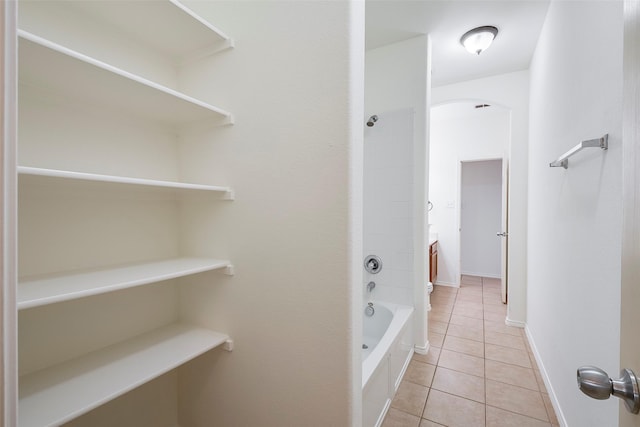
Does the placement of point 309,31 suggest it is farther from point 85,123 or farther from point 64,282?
point 64,282

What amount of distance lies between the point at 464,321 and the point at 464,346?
63cm

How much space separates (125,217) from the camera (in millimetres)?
1300

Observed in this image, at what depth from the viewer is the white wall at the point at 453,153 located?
4.36 meters

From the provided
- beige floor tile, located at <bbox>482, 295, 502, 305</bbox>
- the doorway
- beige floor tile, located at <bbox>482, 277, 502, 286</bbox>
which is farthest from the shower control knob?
the doorway

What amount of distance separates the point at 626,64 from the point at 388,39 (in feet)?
7.67

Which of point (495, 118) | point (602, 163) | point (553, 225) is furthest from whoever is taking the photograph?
point (495, 118)

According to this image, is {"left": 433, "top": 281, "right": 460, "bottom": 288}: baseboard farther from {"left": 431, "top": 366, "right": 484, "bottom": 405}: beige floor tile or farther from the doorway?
{"left": 431, "top": 366, "right": 484, "bottom": 405}: beige floor tile

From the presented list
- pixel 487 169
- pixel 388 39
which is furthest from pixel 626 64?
pixel 487 169

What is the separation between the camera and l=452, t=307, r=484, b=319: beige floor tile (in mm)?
3324

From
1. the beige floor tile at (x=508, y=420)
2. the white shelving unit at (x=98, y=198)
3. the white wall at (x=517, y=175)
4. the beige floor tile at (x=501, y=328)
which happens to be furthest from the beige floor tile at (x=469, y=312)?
the white shelving unit at (x=98, y=198)

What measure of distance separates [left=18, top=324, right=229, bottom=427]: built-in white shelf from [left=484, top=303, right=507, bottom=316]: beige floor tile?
135 inches

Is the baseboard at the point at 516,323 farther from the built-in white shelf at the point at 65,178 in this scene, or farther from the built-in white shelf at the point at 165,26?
the built-in white shelf at the point at 165,26

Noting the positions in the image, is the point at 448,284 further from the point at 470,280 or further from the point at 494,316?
the point at 494,316

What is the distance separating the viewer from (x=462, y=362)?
91.3 inches
